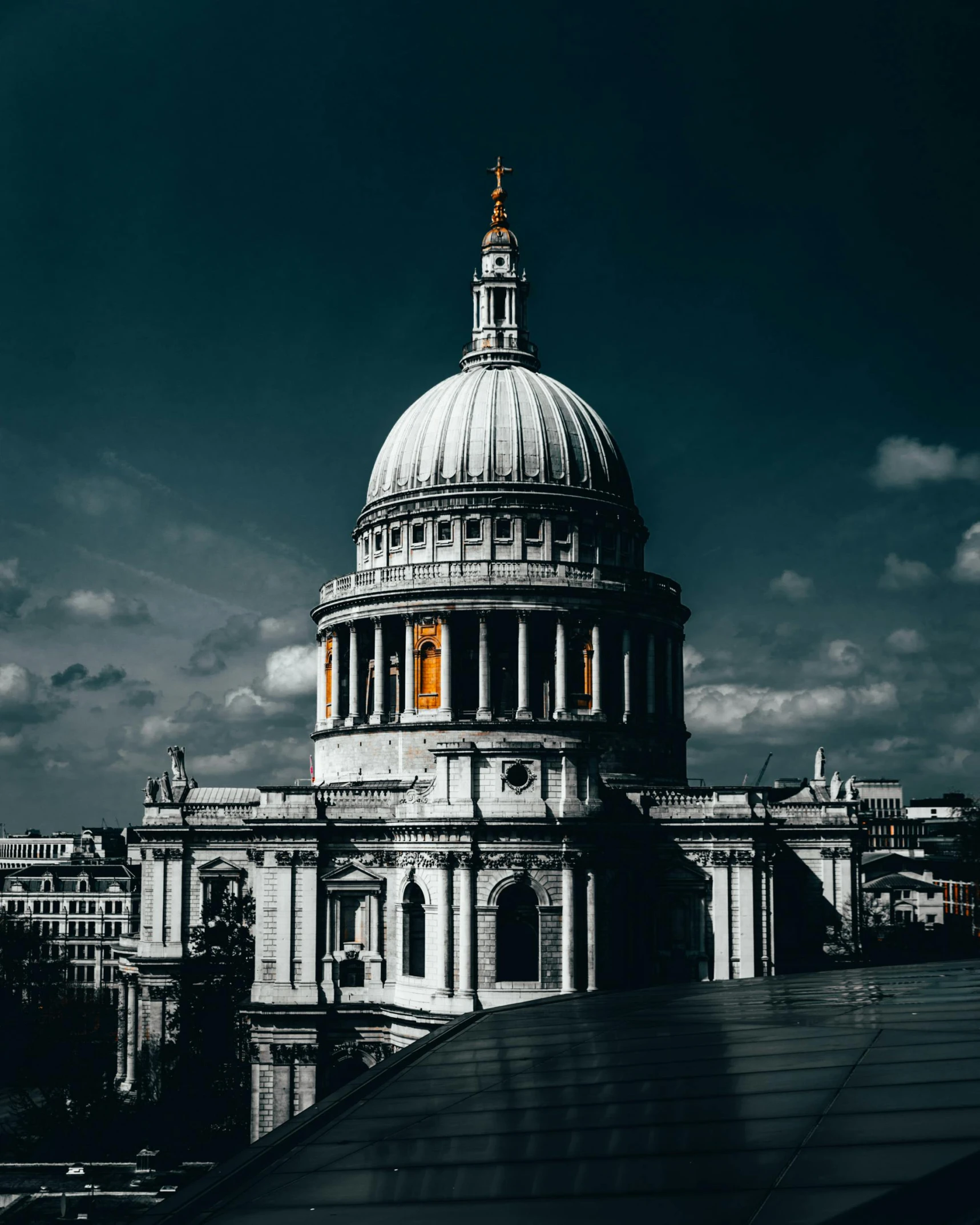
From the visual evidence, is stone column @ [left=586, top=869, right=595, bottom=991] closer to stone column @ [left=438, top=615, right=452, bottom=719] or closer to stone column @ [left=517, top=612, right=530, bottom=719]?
stone column @ [left=517, top=612, right=530, bottom=719]

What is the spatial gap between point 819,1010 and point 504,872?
40.3 m

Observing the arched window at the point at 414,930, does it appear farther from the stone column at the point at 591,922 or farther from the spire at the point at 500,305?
the spire at the point at 500,305

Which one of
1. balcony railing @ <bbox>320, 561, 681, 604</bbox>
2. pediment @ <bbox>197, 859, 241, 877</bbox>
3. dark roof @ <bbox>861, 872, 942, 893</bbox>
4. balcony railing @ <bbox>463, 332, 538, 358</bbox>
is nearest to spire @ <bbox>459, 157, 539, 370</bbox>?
balcony railing @ <bbox>463, 332, 538, 358</bbox>

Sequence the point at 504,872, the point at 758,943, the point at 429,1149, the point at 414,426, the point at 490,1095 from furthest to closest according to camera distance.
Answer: the point at 414,426
the point at 758,943
the point at 504,872
the point at 490,1095
the point at 429,1149

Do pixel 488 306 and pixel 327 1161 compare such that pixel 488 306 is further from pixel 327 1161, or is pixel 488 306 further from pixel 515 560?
pixel 327 1161

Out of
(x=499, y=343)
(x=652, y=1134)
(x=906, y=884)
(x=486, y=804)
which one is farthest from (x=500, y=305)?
(x=652, y=1134)

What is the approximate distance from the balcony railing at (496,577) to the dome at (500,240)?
2454cm

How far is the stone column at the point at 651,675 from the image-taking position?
87688 millimetres

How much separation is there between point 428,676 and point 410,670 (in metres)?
1.20

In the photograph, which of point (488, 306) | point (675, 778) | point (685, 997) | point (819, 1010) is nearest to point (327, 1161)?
point (819, 1010)

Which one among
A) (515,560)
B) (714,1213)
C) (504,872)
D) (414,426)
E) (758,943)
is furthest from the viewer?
(414,426)

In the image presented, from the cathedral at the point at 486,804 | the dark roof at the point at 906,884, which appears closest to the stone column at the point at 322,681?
the cathedral at the point at 486,804

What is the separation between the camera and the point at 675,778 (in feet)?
292

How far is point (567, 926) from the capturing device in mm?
68312
